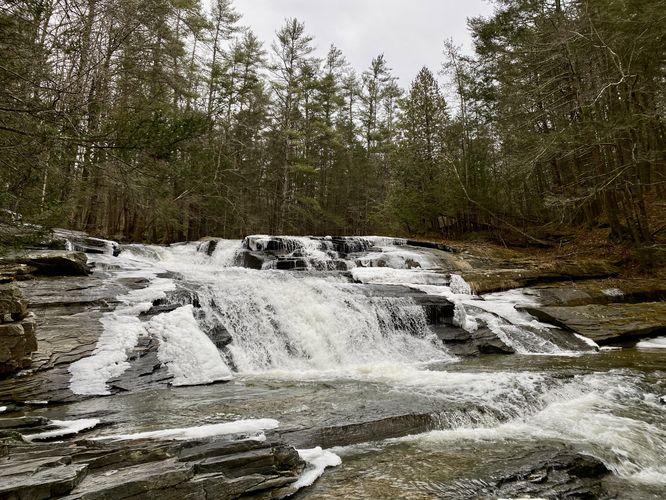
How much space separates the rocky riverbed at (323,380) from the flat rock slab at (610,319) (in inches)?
2.0

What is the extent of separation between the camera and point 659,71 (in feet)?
42.8

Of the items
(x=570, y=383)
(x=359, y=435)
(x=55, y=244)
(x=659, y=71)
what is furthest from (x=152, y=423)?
(x=659, y=71)

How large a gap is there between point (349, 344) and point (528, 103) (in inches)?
446

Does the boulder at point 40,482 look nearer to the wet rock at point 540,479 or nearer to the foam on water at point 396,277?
the wet rock at point 540,479

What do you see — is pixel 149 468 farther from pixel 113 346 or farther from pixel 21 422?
pixel 113 346

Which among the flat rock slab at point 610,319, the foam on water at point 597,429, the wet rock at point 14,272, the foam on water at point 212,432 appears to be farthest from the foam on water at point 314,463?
the flat rock slab at point 610,319

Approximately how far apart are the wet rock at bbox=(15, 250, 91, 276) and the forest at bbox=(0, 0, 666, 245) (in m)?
1.47

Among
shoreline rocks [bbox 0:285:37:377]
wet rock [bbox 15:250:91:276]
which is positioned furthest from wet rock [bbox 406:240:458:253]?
shoreline rocks [bbox 0:285:37:377]

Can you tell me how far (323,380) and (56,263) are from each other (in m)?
6.79

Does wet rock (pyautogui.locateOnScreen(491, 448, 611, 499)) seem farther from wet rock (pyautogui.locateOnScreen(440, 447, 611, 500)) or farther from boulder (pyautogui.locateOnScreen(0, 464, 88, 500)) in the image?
boulder (pyautogui.locateOnScreen(0, 464, 88, 500))

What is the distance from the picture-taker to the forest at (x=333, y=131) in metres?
4.43

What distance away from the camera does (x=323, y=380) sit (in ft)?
20.9

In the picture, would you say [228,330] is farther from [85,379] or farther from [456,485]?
[456,485]

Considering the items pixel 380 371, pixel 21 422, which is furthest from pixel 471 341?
A: pixel 21 422
